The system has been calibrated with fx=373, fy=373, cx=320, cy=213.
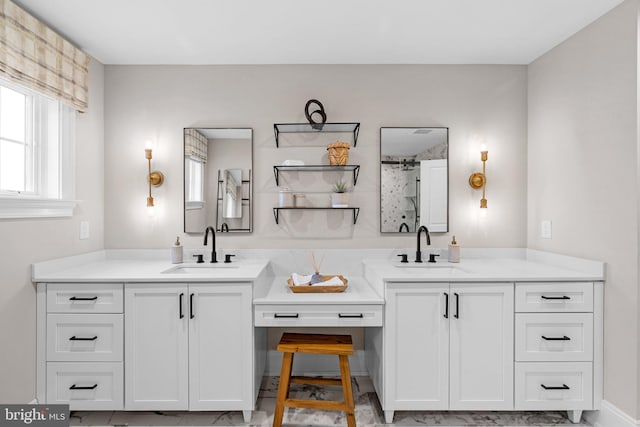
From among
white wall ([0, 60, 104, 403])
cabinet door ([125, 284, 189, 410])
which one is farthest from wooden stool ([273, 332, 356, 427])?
white wall ([0, 60, 104, 403])

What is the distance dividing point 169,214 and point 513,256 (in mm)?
2610

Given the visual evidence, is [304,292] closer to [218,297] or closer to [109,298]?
[218,297]

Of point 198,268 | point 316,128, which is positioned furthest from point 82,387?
point 316,128

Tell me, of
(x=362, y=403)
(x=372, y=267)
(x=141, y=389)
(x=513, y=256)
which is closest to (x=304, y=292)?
(x=372, y=267)

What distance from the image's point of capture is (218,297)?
212 centimetres

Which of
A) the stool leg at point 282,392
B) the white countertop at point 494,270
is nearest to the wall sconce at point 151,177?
the stool leg at point 282,392

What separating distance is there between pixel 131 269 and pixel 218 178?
0.86 metres

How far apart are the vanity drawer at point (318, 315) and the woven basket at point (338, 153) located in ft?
3.45

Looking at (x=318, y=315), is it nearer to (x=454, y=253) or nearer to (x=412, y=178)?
(x=454, y=253)

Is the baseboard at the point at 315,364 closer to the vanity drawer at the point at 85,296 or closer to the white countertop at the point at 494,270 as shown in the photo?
the white countertop at the point at 494,270

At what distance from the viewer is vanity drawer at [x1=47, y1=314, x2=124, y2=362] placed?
2.10 metres

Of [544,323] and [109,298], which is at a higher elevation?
[109,298]

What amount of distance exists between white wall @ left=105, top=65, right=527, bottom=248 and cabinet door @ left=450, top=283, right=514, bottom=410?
28.8 inches

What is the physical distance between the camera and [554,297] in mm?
2121
